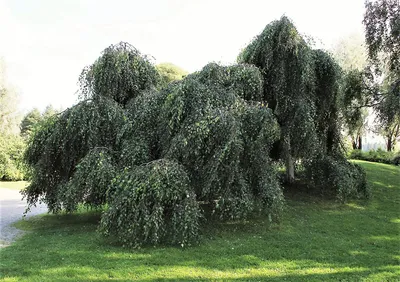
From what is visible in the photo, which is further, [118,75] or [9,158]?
[9,158]

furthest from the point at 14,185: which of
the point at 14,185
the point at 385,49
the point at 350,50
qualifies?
the point at 350,50

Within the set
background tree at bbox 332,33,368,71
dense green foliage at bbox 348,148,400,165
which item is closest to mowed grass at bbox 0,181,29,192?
dense green foliage at bbox 348,148,400,165

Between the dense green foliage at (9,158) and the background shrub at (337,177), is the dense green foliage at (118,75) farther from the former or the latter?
the dense green foliage at (9,158)

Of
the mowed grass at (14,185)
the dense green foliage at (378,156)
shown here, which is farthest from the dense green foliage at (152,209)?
the dense green foliage at (378,156)

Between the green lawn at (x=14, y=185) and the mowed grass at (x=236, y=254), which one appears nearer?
the mowed grass at (x=236, y=254)

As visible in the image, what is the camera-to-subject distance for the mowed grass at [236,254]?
12.7 feet

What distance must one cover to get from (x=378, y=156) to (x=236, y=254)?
47.8 ft

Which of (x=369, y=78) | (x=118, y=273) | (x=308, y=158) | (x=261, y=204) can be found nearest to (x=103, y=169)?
(x=118, y=273)

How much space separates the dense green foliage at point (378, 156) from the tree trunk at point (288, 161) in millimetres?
7392

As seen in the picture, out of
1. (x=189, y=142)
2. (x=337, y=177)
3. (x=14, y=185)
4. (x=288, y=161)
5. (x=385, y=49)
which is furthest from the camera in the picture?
(x=14, y=185)

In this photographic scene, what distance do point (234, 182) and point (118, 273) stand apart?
2.45 metres

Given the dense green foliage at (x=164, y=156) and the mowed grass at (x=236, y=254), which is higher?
the dense green foliage at (x=164, y=156)

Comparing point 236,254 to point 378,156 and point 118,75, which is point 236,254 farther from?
point 378,156

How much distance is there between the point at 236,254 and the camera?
4.57 metres
